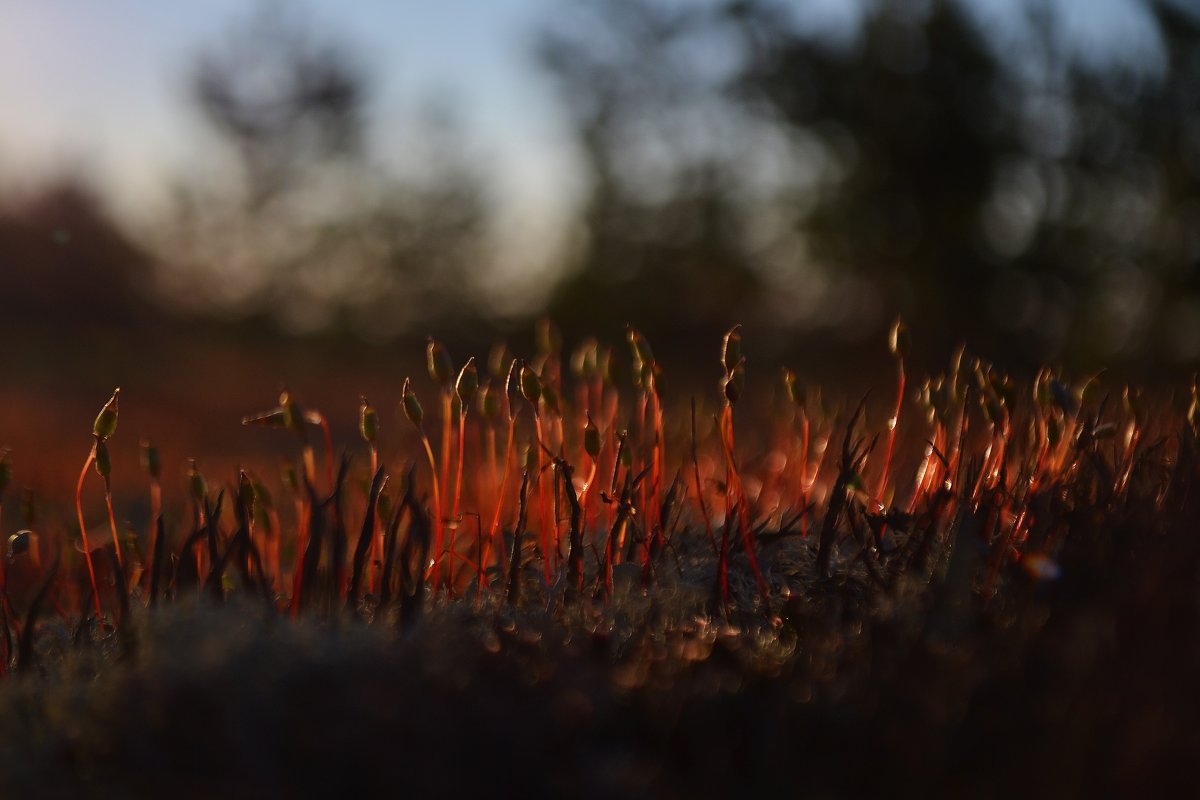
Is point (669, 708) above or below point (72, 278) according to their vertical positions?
above

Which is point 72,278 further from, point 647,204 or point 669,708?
point 669,708

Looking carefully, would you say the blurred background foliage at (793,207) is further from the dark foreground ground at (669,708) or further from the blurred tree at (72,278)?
the dark foreground ground at (669,708)

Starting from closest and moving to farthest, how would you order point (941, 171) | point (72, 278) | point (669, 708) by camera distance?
point (669, 708), point (941, 171), point (72, 278)

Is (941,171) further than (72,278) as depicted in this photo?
No

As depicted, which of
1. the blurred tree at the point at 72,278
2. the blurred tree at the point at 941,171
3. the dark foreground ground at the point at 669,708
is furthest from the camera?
the blurred tree at the point at 72,278

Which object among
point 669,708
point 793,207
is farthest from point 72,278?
point 669,708

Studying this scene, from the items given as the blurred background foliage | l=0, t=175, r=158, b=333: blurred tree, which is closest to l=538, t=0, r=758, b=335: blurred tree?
the blurred background foliage

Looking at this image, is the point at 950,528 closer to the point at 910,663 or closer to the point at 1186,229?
the point at 910,663

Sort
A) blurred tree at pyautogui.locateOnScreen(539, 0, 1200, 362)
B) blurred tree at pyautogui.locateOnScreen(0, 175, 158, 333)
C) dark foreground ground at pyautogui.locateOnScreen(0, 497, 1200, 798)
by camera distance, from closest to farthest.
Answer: dark foreground ground at pyautogui.locateOnScreen(0, 497, 1200, 798), blurred tree at pyautogui.locateOnScreen(539, 0, 1200, 362), blurred tree at pyautogui.locateOnScreen(0, 175, 158, 333)

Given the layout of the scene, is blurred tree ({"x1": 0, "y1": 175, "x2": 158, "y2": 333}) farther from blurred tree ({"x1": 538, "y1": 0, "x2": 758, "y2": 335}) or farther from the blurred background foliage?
blurred tree ({"x1": 538, "y1": 0, "x2": 758, "y2": 335})

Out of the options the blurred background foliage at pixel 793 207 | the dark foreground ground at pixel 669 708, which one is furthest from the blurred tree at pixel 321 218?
the dark foreground ground at pixel 669 708

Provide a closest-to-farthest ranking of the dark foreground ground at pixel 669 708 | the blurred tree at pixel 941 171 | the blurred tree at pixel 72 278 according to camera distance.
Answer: the dark foreground ground at pixel 669 708 → the blurred tree at pixel 941 171 → the blurred tree at pixel 72 278
